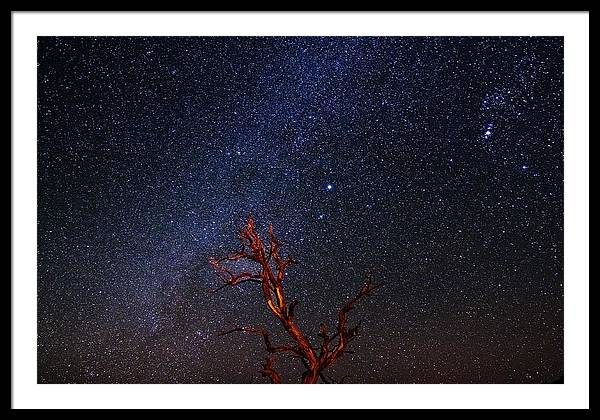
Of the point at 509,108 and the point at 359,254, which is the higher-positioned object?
the point at 509,108

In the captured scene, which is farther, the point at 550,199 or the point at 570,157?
the point at 550,199

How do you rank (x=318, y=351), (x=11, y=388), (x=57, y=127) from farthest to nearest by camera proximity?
(x=57, y=127)
(x=318, y=351)
(x=11, y=388)

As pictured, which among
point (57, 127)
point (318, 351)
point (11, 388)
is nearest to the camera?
point (11, 388)

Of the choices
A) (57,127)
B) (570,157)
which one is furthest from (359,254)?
(57,127)

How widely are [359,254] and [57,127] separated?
1834 mm

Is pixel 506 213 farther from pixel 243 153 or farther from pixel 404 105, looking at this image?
pixel 243 153

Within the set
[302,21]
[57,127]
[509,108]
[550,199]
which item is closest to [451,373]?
[550,199]

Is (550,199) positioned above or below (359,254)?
above

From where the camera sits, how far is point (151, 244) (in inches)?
160

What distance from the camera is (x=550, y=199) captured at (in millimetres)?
4098

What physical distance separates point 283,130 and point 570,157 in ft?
5.22
